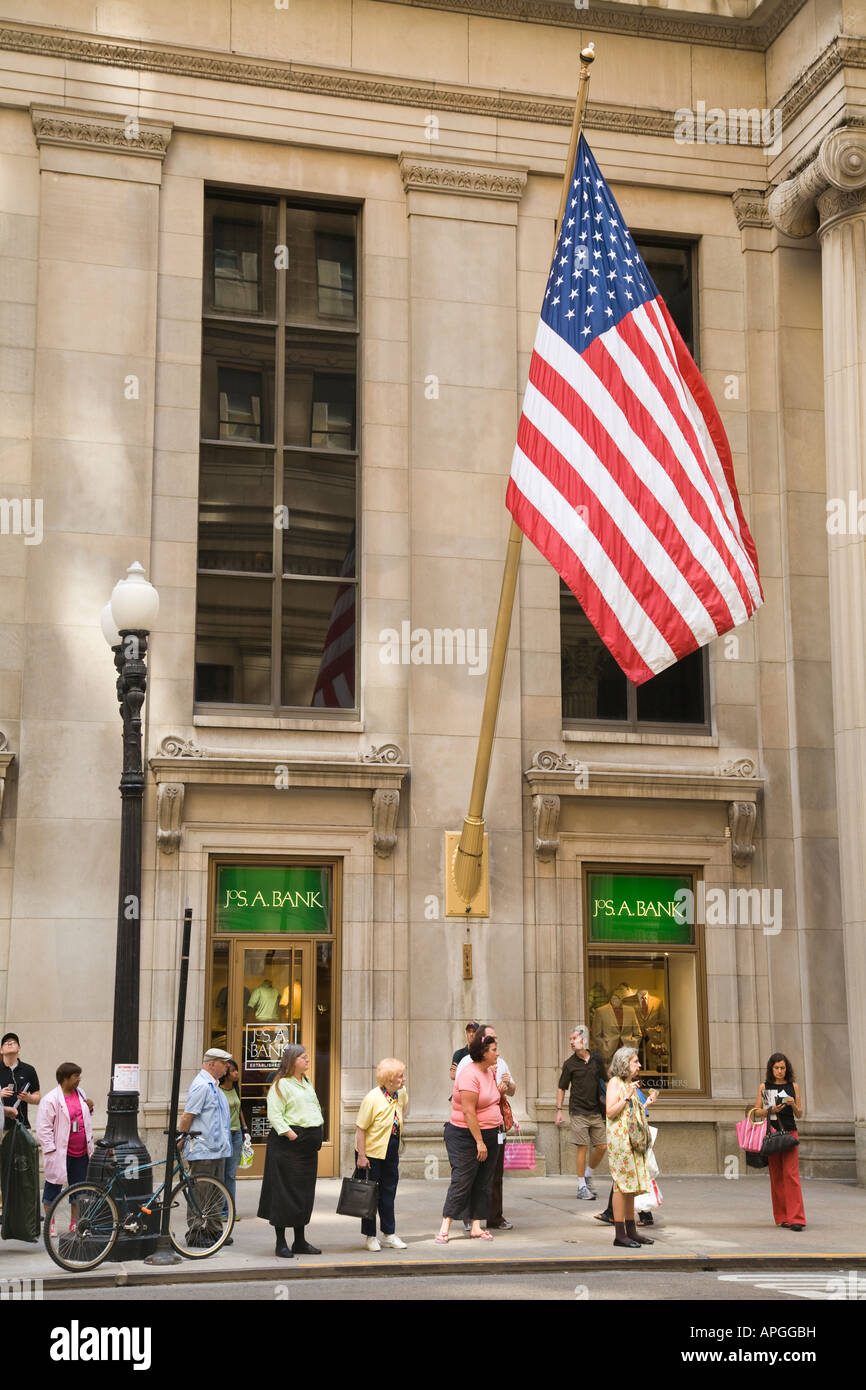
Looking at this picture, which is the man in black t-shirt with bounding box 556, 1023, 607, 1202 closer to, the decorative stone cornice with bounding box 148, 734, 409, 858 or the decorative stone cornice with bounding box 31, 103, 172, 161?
the decorative stone cornice with bounding box 148, 734, 409, 858

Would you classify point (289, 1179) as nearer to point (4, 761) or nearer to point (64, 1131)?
point (64, 1131)

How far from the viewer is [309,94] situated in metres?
21.9

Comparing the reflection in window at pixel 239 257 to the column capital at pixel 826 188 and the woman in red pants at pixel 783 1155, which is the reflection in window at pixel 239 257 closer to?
the column capital at pixel 826 188

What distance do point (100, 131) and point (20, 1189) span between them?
538 inches

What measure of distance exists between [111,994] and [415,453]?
8.15 m

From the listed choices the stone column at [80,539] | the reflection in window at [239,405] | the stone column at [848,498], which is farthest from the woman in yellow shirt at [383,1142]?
the reflection in window at [239,405]

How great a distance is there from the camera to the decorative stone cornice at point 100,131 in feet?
67.6

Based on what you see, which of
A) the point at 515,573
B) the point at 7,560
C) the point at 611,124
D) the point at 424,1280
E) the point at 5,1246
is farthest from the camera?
the point at 611,124

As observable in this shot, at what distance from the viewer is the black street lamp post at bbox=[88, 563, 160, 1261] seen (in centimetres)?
1330

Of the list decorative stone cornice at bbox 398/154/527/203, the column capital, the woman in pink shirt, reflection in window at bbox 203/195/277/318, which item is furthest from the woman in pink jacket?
the column capital

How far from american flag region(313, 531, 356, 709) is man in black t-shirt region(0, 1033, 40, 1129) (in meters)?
6.70

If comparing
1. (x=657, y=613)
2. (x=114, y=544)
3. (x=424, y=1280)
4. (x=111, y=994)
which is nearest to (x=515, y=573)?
(x=657, y=613)

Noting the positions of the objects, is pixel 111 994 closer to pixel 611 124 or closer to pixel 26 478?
pixel 26 478

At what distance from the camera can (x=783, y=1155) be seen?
15547 mm
